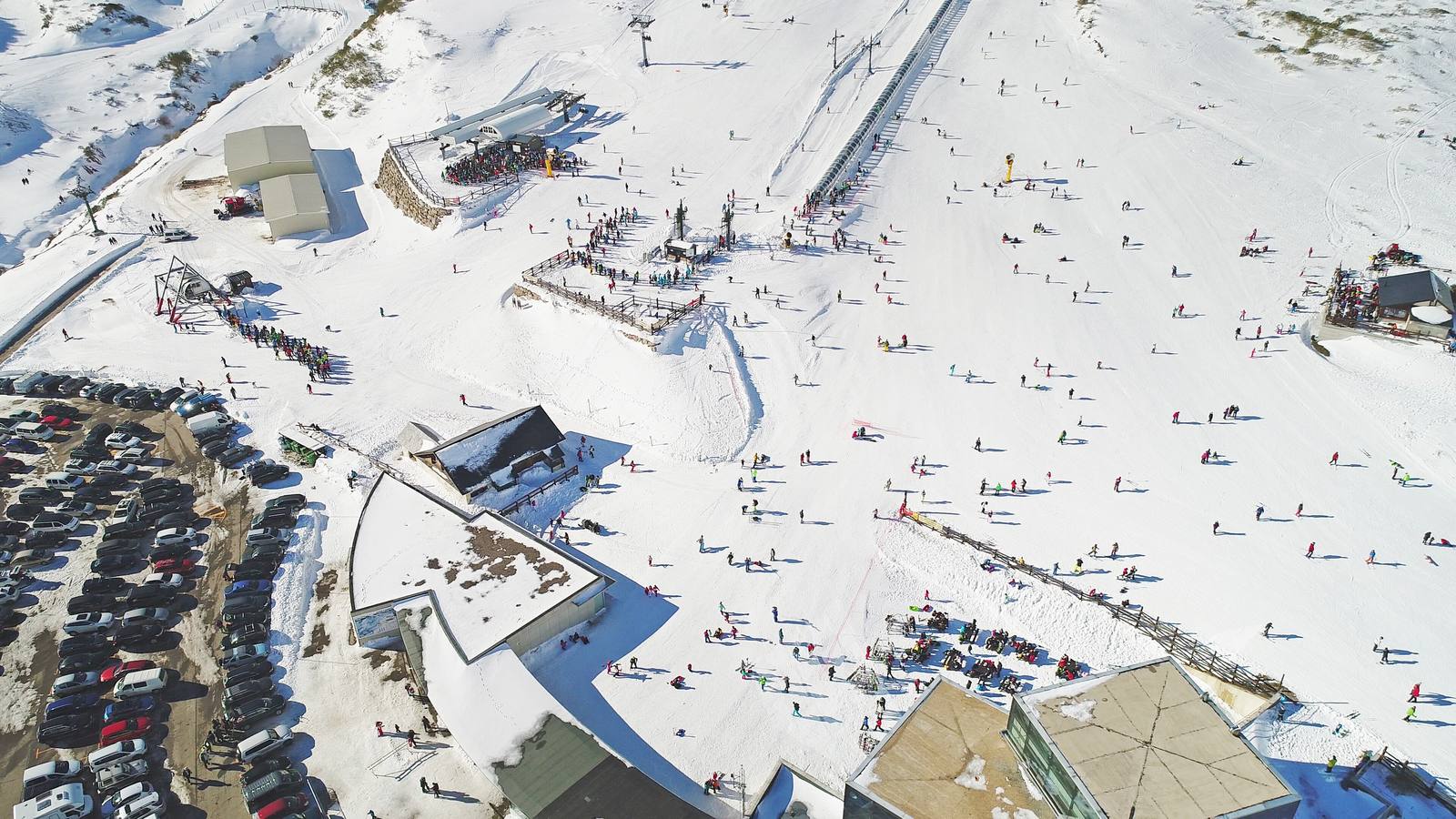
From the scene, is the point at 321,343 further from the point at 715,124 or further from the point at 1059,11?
the point at 1059,11

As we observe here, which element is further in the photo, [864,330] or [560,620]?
[864,330]

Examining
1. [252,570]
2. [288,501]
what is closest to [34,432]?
[288,501]

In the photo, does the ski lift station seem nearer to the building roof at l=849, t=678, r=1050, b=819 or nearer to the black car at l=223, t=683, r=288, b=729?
the black car at l=223, t=683, r=288, b=729

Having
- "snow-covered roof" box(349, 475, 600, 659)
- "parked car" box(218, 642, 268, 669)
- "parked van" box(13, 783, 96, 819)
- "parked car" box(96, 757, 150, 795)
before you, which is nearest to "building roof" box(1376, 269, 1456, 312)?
"snow-covered roof" box(349, 475, 600, 659)

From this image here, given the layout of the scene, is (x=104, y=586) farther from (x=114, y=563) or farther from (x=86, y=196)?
(x=86, y=196)

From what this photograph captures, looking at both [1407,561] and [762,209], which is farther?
[762,209]

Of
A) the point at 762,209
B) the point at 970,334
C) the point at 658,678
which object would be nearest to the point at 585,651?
the point at 658,678

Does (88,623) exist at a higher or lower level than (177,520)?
lower
